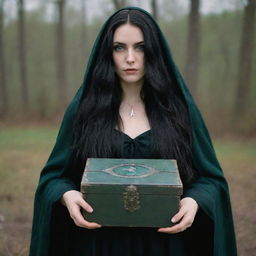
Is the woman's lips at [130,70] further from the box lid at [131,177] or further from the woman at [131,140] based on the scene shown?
the box lid at [131,177]

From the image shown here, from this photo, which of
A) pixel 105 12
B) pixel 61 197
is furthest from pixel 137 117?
pixel 105 12

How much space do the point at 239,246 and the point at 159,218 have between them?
2388 millimetres

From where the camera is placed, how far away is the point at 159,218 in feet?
5.15

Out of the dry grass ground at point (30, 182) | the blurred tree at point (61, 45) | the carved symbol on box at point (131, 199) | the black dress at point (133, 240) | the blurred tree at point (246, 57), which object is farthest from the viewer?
the blurred tree at point (61, 45)

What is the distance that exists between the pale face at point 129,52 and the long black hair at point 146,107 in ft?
0.08

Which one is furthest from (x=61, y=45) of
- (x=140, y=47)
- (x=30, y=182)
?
(x=140, y=47)

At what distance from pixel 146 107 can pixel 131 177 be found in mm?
582

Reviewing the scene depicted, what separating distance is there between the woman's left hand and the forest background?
2.18 metres

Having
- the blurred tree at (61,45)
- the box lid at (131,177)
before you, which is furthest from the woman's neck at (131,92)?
the blurred tree at (61,45)

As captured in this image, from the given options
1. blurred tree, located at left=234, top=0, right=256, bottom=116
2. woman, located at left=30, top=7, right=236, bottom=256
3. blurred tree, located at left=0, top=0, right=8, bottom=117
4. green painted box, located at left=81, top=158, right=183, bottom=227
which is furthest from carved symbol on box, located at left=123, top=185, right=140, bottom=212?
blurred tree, located at left=0, top=0, right=8, bottom=117

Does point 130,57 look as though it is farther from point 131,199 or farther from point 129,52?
point 131,199

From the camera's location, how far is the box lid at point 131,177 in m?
1.51

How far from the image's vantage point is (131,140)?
1.85m

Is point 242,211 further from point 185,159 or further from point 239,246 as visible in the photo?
point 185,159
